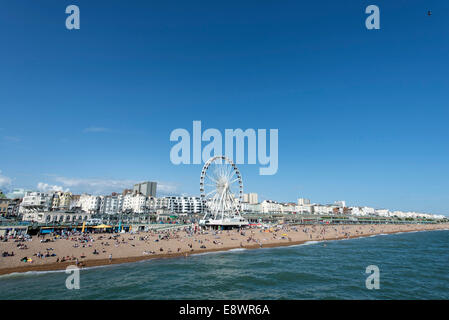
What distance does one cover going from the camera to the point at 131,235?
44375 mm

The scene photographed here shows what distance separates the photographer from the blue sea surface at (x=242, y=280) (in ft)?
65.2

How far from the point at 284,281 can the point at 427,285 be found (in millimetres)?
13351

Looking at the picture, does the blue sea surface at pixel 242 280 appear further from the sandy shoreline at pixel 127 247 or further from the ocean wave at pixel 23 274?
the sandy shoreline at pixel 127 247

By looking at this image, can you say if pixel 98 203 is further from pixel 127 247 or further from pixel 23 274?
pixel 23 274

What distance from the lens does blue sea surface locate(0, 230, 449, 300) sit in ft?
65.2

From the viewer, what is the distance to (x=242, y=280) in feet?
79.7

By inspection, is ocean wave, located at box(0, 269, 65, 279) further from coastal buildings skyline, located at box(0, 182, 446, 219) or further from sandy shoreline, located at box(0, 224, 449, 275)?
coastal buildings skyline, located at box(0, 182, 446, 219)
